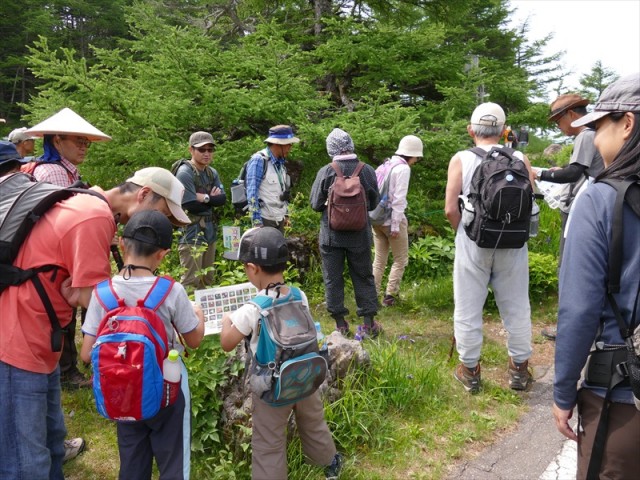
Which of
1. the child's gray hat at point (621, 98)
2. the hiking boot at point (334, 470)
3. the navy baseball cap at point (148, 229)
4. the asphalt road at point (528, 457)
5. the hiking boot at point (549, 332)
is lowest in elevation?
the asphalt road at point (528, 457)

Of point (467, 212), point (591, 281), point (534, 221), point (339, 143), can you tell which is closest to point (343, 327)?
point (339, 143)

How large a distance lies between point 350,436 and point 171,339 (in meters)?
1.64

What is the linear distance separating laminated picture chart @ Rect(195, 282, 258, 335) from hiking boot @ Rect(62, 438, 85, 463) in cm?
149

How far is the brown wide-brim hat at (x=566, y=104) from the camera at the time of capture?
4.77 meters

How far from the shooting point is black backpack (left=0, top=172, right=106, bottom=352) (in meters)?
2.15

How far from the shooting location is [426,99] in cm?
1013

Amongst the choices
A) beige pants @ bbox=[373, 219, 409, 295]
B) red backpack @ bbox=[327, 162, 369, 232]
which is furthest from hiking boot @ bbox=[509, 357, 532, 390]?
beige pants @ bbox=[373, 219, 409, 295]

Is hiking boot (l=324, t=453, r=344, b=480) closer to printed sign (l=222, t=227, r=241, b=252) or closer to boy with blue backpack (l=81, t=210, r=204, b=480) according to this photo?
boy with blue backpack (l=81, t=210, r=204, b=480)

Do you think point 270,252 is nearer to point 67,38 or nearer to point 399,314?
point 399,314

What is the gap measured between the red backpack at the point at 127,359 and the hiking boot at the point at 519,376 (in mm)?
3263

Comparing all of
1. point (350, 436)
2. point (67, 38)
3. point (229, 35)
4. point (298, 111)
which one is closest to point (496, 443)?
point (350, 436)

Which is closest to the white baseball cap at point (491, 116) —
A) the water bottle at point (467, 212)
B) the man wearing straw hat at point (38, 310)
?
the water bottle at point (467, 212)

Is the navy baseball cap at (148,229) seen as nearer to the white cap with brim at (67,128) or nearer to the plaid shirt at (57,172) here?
the white cap with brim at (67,128)

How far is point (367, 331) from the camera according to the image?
530 centimetres
